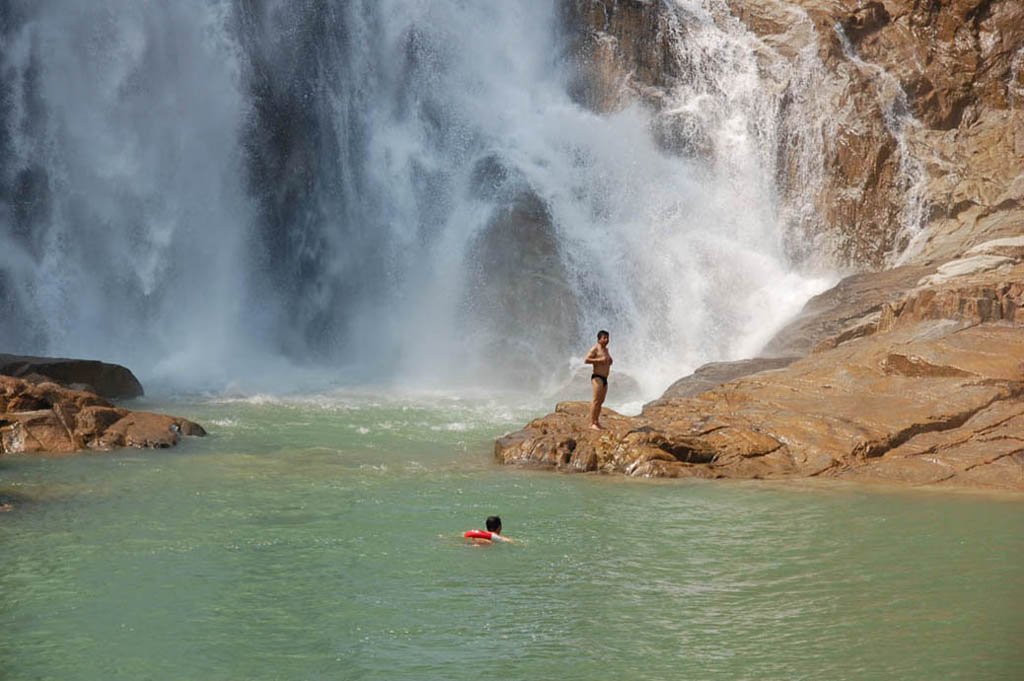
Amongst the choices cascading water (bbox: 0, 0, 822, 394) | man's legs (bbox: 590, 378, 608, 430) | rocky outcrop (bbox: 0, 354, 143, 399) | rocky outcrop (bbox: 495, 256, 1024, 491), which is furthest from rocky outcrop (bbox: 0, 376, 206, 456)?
cascading water (bbox: 0, 0, 822, 394)

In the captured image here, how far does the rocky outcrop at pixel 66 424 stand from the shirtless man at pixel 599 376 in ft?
20.5

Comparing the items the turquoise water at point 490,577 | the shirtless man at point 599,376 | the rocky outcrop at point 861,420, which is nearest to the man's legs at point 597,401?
the shirtless man at point 599,376

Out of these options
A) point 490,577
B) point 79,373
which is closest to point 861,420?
point 490,577

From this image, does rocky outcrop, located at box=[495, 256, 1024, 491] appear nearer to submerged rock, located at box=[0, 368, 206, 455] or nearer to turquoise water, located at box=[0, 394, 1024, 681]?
turquoise water, located at box=[0, 394, 1024, 681]

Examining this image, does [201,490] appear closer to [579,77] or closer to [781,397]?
[781,397]

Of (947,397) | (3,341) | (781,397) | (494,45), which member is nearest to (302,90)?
(494,45)

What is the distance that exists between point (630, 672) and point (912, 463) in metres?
7.37

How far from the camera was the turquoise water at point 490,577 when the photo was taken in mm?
8008

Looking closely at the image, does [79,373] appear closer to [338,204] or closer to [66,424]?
[66,424]

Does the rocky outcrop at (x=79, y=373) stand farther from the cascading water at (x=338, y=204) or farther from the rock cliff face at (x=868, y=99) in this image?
the rock cliff face at (x=868, y=99)

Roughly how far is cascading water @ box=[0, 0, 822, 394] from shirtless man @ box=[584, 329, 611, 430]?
11.0 m

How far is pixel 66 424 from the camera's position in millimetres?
16641

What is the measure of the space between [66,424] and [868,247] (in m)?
19.8

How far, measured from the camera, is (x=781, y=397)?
53.7 feet
